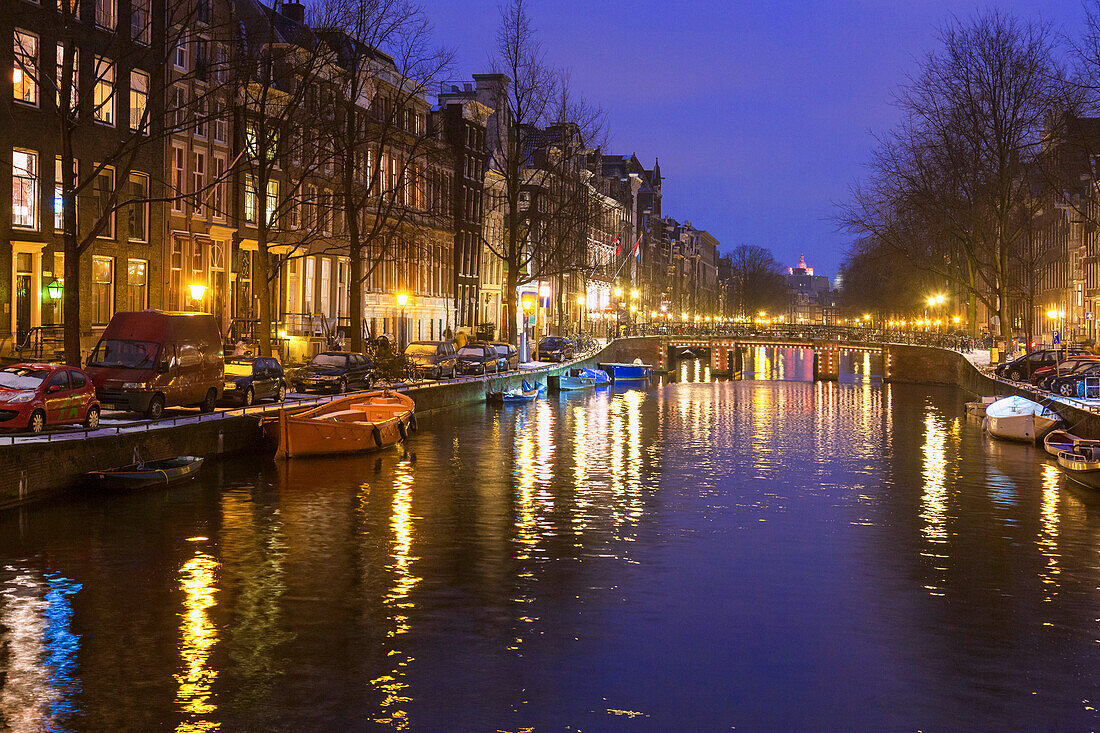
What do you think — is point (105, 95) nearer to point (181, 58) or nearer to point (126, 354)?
point (181, 58)

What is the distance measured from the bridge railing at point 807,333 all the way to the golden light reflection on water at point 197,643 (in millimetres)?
88435

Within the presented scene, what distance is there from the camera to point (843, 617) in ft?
69.4

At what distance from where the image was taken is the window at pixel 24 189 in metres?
48.3

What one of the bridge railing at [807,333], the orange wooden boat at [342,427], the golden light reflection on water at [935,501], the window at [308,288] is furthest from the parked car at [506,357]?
the bridge railing at [807,333]

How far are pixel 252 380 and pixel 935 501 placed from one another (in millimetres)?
22366

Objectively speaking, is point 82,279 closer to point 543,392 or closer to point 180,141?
point 180,141

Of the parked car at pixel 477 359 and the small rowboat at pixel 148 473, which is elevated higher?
the parked car at pixel 477 359

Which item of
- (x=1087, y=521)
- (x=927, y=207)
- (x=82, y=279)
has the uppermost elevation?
(x=927, y=207)

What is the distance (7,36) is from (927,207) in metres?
60.7

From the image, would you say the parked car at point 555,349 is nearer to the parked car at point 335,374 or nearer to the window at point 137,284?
the parked car at point 335,374

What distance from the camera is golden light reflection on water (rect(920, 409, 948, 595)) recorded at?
86.5 ft

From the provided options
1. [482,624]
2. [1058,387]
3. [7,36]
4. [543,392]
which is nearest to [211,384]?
[7,36]

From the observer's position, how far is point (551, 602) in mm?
21922

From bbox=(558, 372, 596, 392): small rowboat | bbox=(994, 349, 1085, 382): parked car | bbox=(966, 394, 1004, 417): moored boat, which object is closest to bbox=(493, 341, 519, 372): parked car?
bbox=(558, 372, 596, 392): small rowboat
